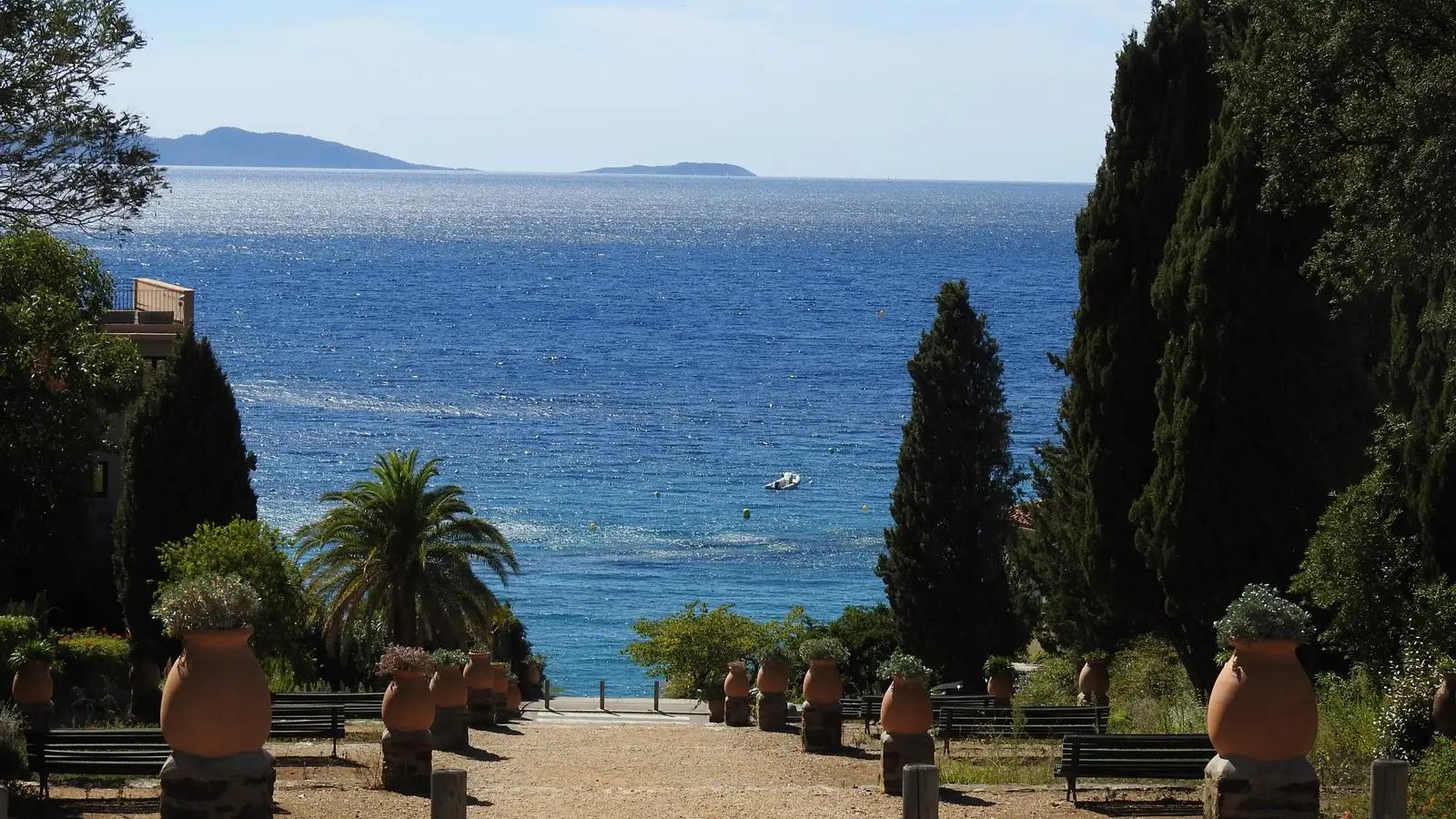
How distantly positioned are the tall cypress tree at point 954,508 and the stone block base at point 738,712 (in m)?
10.2

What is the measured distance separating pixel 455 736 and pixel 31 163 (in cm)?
797

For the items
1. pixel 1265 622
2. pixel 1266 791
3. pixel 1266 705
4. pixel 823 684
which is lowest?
pixel 823 684

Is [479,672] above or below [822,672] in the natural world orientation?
below

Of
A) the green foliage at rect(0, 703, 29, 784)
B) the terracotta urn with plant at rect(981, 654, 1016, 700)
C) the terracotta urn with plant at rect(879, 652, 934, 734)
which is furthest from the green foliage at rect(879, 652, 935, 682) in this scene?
the terracotta urn with plant at rect(981, 654, 1016, 700)

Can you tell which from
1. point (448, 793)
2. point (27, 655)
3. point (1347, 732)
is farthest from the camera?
point (27, 655)

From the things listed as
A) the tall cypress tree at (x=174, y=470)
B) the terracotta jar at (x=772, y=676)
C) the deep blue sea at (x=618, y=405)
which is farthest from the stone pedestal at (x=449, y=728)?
the deep blue sea at (x=618, y=405)

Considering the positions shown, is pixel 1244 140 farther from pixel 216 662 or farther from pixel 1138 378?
pixel 216 662

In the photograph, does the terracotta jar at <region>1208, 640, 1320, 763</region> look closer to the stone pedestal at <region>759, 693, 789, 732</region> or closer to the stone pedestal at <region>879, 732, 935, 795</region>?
the stone pedestal at <region>879, 732, 935, 795</region>

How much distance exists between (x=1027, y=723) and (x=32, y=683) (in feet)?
37.4

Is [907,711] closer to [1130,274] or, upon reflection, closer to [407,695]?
[407,695]

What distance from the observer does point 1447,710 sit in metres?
14.0

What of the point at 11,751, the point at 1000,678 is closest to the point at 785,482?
the point at 1000,678

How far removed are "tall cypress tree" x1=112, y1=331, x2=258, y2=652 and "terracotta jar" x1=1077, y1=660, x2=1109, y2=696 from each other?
16.4 metres

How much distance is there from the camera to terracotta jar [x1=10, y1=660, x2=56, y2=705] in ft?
57.4
